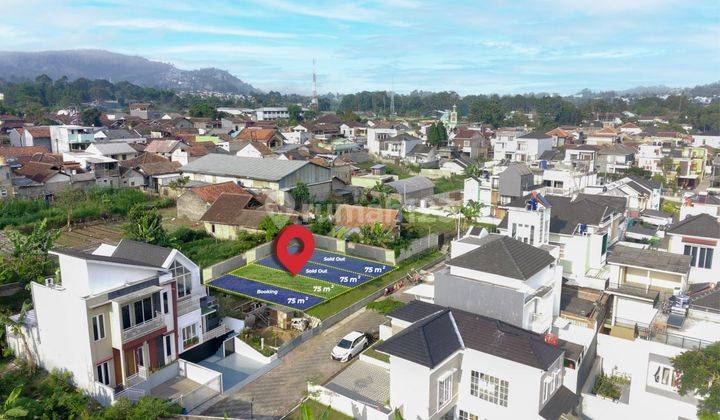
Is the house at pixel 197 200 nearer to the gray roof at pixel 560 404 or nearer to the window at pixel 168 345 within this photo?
the window at pixel 168 345

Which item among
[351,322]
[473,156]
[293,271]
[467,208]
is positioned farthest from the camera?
[473,156]

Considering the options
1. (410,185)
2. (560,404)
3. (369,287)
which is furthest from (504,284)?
(410,185)

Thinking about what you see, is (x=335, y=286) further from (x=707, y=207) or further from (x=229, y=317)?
(x=707, y=207)

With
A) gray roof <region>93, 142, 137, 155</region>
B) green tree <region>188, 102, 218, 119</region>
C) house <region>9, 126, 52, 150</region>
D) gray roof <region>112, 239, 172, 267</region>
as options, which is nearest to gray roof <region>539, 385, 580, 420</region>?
gray roof <region>112, 239, 172, 267</region>

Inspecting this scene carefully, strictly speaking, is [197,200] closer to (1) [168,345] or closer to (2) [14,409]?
(1) [168,345]

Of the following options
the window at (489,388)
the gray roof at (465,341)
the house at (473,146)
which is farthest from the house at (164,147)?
the window at (489,388)

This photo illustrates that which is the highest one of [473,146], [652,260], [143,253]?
[473,146]

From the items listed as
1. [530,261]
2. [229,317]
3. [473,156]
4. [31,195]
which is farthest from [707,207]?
[31,195]
